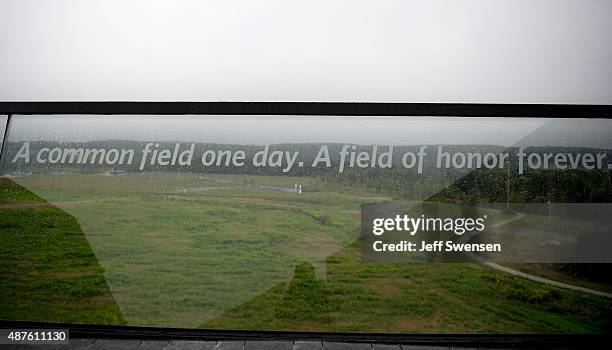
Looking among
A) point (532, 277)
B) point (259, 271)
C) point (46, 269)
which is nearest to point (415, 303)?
point (532, 277)

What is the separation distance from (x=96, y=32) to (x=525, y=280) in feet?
11.7

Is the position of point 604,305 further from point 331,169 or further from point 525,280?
point 331,169

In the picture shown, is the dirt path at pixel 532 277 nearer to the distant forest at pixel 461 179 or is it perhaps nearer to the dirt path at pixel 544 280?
the dirt path at pixel 544 280

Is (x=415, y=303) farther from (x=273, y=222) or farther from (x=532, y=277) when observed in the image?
(x=273, y=222)

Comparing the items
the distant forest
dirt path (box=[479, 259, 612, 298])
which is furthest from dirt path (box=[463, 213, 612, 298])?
the distant forest

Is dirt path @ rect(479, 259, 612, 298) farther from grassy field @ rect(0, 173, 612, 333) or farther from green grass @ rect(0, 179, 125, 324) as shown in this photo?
green grass @ rect(0, 179, 125, 324)

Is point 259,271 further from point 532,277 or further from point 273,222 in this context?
point 532,277

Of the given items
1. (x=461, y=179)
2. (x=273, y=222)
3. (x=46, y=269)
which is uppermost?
(x=461, y=179)

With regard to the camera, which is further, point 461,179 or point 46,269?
point 46,269

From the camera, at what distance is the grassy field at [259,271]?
2.98 meters

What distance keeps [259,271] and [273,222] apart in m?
0.37

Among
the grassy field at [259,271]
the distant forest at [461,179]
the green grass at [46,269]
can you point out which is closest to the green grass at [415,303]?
the grassy field at [259,271]

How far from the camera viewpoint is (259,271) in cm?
303

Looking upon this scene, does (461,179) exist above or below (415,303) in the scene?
above
